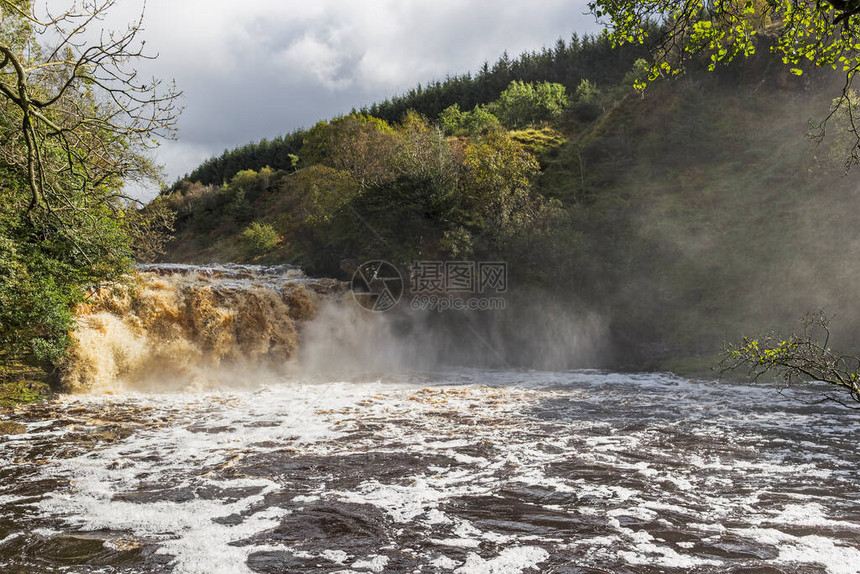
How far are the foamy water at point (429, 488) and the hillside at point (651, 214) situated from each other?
8.64 metres

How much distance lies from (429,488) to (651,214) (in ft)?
72.4

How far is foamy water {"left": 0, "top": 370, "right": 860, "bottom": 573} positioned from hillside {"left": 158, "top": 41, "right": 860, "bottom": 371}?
8.64m

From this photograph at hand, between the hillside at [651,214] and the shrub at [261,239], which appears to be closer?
the hillside at [651,214]

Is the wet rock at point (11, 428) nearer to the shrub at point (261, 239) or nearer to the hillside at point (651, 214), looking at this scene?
the hillside at point (651, 214)

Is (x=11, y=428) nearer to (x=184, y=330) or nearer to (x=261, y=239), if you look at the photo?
(x=184, y=330)

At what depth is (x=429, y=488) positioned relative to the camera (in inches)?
279

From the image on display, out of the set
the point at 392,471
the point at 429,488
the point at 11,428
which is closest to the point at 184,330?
the point at 11,428

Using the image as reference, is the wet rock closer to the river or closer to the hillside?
the river

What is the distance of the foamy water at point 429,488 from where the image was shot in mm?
5137

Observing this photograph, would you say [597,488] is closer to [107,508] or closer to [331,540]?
[331,540]

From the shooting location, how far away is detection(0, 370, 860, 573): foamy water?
514 cm

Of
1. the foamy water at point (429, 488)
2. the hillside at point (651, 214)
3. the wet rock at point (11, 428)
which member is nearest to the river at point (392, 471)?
the foamy water at point (429, 488)

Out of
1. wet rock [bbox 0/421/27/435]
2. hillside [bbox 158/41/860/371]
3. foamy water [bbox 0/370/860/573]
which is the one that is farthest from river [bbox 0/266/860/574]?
hillside [bbox 158/41/860/371]

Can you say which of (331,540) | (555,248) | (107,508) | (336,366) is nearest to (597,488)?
(331,540)
